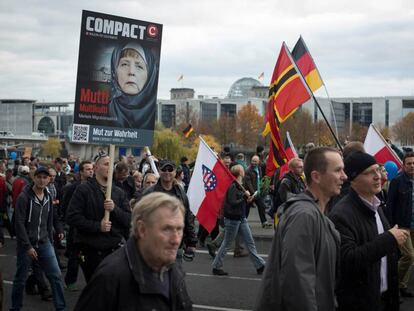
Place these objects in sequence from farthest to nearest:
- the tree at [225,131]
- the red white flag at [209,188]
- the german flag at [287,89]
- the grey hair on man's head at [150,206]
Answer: the tree at [225,131]
the german flag at [287,89]
the red white flag at [209,188]
the grey hair on man's head at [150,206]

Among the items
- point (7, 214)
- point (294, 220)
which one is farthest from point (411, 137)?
point (294, 220)

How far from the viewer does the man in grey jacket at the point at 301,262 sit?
12.2ft

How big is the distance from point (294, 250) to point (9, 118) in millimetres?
170478

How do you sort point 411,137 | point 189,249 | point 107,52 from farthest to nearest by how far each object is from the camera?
point 411,137 → point 189,249 → point 107,52

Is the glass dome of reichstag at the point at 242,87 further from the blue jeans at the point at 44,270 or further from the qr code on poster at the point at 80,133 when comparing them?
the qr code on poster at the point at 80,133

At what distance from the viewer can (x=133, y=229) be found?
125 inches

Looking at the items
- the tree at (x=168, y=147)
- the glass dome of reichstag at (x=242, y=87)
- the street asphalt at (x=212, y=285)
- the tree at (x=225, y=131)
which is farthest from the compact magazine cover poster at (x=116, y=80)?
the glass dome of reichstag at (x=242, y=87)

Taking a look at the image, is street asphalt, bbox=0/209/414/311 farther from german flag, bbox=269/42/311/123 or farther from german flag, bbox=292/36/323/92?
german flag, bbox=292/36/323/92

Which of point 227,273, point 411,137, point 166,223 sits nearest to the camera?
point 166,223

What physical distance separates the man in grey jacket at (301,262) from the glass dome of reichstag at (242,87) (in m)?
162

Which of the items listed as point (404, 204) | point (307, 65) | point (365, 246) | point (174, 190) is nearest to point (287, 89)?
point (307, 65)

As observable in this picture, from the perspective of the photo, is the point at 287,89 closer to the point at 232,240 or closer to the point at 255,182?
the point at 232,240

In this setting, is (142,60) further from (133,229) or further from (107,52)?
(133,229)

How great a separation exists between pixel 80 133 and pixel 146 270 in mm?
3904
